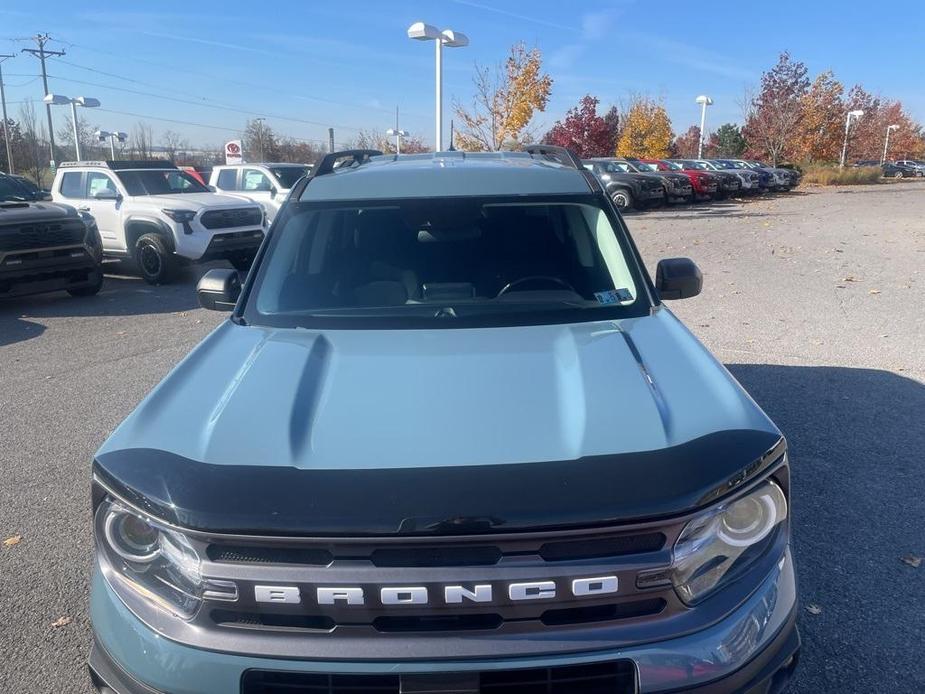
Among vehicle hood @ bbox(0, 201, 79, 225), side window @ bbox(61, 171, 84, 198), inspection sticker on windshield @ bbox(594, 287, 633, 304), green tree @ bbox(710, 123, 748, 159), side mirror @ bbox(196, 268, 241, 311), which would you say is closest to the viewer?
inspection sticker on windshield @ bbox(594, 287, 633, 304)

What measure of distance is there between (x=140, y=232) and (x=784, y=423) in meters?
10.6

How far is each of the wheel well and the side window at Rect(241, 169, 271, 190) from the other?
138 inches

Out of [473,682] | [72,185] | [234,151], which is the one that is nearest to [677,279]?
[473,682]

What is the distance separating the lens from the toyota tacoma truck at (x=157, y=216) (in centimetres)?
1214

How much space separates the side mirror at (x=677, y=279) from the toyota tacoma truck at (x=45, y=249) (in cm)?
872

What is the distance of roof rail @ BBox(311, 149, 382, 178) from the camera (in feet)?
13.5

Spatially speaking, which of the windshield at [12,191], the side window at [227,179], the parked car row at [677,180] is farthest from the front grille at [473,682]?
the parked car row at [677,180]

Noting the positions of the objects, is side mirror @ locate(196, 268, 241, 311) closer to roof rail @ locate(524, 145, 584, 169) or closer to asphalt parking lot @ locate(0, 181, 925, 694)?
asphalt parking lot @ locate(0, 181, 925, 694)

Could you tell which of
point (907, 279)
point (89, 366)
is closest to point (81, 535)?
point (89, 366)

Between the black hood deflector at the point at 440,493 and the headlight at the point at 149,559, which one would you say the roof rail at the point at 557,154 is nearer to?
the black hood deflector at the point at 440,493

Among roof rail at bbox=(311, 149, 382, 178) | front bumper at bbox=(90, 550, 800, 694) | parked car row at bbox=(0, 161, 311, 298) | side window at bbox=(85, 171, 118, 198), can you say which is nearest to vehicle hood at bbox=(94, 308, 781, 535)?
front bumper at bbox=(90, 550, 800, 694)

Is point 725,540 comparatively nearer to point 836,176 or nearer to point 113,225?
point 113,225

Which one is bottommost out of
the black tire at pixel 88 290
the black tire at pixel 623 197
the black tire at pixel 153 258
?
the black tire at pixel 88 290

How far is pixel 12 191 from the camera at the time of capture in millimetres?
11250
